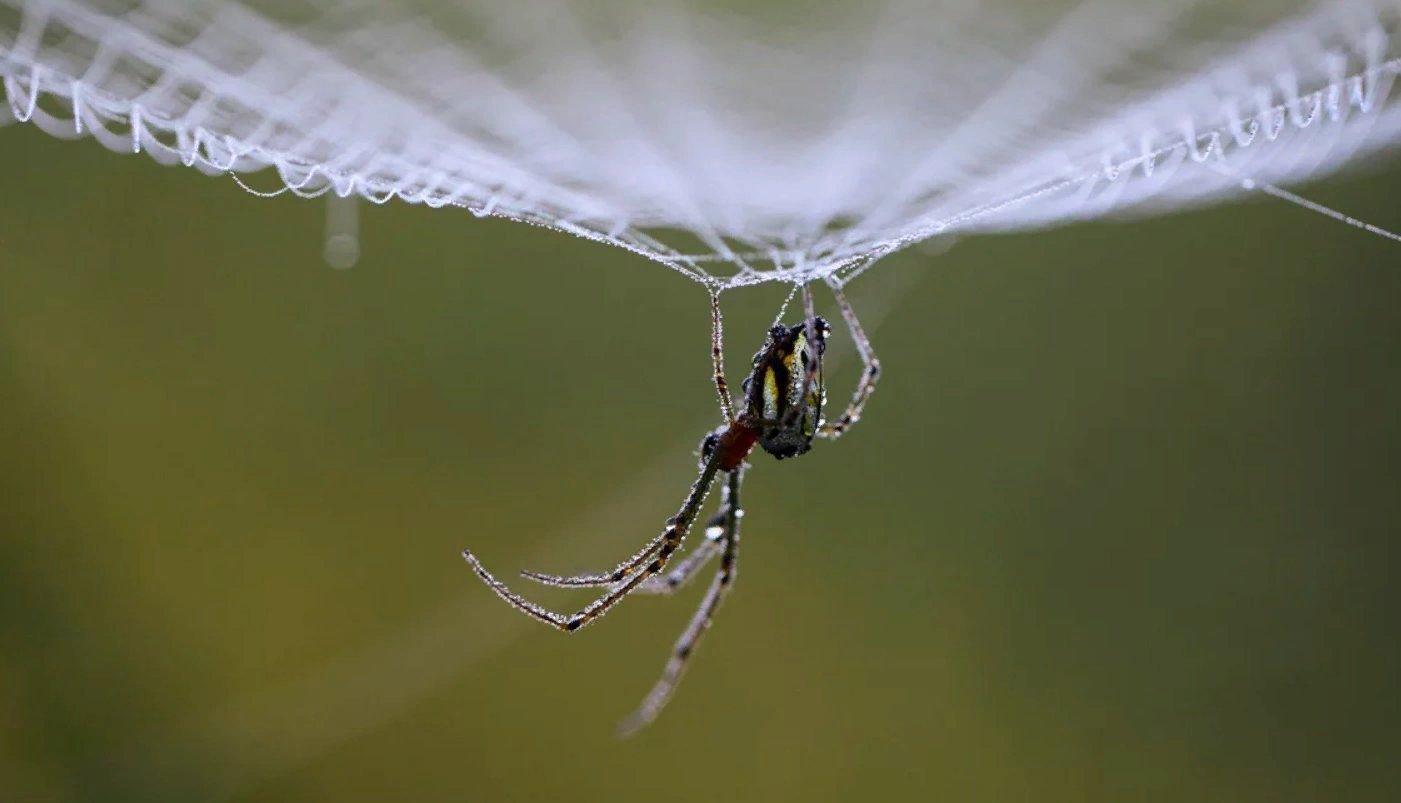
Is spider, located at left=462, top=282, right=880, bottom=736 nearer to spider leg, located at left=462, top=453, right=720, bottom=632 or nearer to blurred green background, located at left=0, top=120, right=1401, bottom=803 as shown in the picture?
spider leg, located at left=462, top=453, right=720, bottom=632

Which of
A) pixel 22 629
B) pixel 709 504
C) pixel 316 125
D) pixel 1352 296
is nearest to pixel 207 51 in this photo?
pixel 316 125

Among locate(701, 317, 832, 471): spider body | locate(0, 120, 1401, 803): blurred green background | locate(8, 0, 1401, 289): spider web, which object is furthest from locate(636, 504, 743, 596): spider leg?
locate(0, 120, 1401, 803): blurred green background

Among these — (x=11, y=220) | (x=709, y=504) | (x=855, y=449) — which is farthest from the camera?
(x=855, y=449)

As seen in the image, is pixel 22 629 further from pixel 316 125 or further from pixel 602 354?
pixel 316 125

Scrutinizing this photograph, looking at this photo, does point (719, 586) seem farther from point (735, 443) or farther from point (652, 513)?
point (652, 513)

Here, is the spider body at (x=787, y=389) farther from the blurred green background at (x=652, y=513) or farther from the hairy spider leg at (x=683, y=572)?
the blurred green background at (x=652, y=513)
